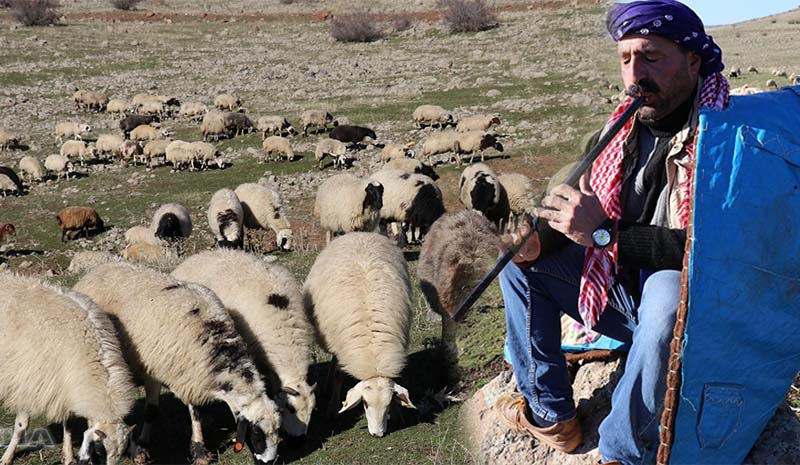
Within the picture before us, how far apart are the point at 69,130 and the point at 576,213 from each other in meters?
30.1

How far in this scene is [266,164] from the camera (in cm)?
2459

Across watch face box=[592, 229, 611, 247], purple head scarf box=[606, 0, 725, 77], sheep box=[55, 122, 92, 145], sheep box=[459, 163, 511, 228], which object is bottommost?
sheep box=[55, 122, 92, 145]

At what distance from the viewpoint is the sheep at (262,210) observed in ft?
54.7

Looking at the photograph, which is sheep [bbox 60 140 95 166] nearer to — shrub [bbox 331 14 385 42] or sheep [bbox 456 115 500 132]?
sheep [bbox 456 115 500 132]

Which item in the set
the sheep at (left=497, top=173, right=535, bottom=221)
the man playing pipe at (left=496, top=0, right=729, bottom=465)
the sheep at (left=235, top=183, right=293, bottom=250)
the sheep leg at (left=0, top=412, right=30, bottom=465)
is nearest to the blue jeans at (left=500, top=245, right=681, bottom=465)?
the man playing pipe at (left=496, top=0, right=729, bottom=465)

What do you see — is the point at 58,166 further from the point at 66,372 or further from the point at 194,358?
the point at 194,358

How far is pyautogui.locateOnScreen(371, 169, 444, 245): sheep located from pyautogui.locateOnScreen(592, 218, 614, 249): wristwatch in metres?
11.9

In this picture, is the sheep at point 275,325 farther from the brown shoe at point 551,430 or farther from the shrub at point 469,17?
the shrub at point 469,17

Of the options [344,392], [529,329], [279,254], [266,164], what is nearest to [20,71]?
[266,164]

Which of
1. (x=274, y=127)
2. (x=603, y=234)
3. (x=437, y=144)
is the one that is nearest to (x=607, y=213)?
(x=603, y=234)

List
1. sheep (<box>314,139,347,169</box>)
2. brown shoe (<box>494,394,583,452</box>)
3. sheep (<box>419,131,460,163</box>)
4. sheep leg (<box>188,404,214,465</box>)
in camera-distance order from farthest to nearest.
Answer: sheep (<box>314,139,347,169</box>), sheep (<box>419,131,460,163</box>), sheep leg (<box>188,404,214,465</box>), brown shoe (<box>494,394,583,452</box>)

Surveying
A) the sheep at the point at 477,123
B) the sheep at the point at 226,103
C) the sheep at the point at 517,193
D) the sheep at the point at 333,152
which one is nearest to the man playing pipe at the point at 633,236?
the sheep at the point at 517,193

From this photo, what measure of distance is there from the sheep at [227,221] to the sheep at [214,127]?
1367cm

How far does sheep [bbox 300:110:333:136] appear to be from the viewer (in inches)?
1124
